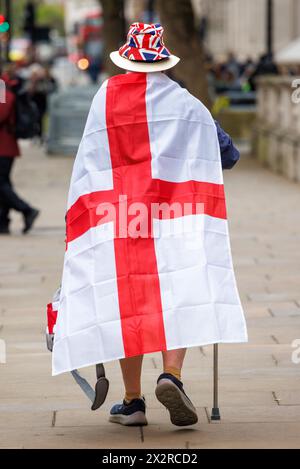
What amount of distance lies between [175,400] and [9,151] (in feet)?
26.6

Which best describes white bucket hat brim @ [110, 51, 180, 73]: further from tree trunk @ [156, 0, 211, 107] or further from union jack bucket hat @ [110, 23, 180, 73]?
tree trunk @ [156, 0, 211, 107]

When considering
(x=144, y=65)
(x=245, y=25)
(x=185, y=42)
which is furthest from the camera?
(x=245, y=25)

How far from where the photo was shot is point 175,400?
220 inches

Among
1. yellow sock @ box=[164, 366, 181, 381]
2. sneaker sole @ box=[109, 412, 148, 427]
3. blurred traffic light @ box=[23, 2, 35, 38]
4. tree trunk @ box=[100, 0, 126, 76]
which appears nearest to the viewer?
yellow sock @ box=[164, 366, 181, 381]

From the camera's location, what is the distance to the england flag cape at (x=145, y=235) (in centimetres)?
561

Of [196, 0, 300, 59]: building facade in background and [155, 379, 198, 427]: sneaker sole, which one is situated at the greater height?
[155, 379, 198, 427]: sneaker sole

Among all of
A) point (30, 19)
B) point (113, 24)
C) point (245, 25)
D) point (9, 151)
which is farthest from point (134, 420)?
point (245, 25)

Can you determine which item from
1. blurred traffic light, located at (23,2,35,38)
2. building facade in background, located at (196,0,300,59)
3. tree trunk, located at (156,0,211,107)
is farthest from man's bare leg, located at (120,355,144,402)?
building facade in background, located at (196,0,300,59)

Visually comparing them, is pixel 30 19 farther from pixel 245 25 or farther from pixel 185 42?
pixel 245 25

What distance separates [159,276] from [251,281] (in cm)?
488

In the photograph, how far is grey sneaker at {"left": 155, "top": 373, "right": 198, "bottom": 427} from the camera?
218 inches

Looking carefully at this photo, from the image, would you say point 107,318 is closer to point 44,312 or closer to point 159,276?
point 159,276

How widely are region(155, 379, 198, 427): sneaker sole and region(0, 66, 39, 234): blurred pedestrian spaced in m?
7.92

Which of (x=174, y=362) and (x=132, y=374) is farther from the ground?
(x=174, y=362)
